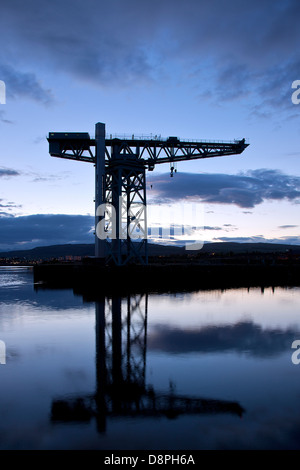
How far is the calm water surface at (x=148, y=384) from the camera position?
255 inches

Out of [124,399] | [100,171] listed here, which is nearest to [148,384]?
[124,399]

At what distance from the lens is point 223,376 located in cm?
973

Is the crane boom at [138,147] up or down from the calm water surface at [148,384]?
up

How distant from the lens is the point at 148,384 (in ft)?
29.9

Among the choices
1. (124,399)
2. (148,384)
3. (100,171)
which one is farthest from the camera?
(100,171)

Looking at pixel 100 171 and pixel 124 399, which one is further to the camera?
pixel 100 171

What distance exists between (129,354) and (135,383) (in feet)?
9.90

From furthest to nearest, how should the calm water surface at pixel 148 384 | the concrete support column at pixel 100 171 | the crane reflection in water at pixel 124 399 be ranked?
the concrete support column at pixel 100 171 → the crane reflection in water at pixel 124 399 → the calm water surface at pixel 148 384

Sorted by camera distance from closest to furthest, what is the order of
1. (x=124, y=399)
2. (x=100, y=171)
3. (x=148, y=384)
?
(x=124, y=399) < (x=148, y=384) < (x=100, y=171)

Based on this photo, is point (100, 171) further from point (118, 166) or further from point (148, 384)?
point (148, 384)

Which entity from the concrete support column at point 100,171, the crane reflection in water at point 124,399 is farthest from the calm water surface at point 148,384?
the concrete support column at point 100,171

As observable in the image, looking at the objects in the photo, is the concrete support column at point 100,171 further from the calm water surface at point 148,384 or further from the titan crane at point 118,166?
the calm water surface at point 148,384

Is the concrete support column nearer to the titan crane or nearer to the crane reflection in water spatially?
the titan crane

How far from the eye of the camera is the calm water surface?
6469 millimetres
